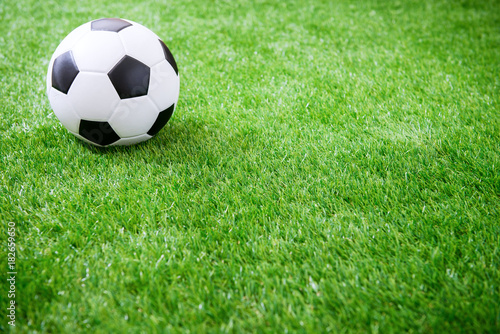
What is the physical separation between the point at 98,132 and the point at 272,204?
1345 mm

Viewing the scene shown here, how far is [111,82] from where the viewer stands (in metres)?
2.50

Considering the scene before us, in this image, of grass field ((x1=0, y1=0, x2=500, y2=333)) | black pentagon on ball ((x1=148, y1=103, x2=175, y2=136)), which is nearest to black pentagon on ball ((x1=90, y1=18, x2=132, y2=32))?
black pentagon on ball ((x1=148, y1=103, x2=175, y2=136))

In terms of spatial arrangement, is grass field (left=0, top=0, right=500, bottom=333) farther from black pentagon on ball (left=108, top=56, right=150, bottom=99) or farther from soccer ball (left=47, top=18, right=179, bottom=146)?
black pentagon on ball (left=108, top=56, right=150, bottom=99)

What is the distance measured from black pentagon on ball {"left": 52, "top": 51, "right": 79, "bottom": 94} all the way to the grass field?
522 millimetres

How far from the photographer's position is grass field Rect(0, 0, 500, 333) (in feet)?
5.72

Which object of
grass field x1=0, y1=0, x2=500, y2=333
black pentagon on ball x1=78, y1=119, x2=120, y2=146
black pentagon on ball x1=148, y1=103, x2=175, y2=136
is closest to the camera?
grass field x1=0, y1=0, x2=500, y2=333

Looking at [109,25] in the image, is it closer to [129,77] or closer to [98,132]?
[129,77]

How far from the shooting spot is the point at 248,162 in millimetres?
2762

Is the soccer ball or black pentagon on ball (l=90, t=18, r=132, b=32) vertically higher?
black pentagon on ball (l=90, t=18, r=132, b=32)

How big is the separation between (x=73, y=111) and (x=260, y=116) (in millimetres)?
1530

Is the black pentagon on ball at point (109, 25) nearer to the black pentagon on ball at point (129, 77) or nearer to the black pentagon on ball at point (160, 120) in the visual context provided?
the black pentagon on ball at point (129, 77)

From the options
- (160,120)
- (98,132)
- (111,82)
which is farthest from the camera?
(160,120)

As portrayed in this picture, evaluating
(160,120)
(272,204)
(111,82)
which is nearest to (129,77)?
(111,82)

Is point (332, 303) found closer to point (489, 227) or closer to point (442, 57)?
point (489, 227)
